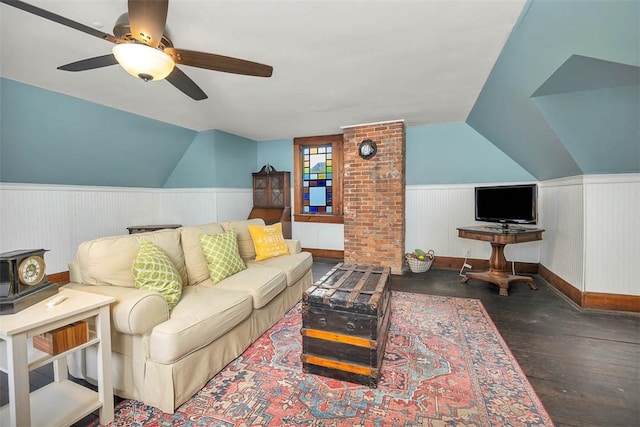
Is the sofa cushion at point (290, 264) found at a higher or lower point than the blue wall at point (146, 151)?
lower

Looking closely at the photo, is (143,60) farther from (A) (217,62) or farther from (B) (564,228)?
(B) (564,228)

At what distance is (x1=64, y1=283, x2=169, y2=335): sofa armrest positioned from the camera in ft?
4.92

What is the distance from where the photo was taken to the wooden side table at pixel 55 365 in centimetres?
113

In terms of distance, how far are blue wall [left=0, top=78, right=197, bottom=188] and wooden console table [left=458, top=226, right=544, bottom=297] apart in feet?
15.9

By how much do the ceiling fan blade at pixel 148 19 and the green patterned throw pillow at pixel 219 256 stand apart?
1.49 m

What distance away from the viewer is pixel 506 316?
107 inches

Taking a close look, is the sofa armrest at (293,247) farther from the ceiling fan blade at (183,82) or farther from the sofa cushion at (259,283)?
the ceiling fan blade at (183,82)

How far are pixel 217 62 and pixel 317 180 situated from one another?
144 inches

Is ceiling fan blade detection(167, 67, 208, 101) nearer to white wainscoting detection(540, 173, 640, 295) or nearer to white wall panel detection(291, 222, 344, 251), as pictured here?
white wall panel detection(291, 222, 344, 251)

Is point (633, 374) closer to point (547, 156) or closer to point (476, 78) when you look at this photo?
point (547, 156)

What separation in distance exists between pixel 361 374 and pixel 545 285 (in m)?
3.23

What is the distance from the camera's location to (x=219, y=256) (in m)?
2.43

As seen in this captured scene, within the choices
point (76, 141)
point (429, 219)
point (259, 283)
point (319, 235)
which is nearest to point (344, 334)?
point (259, 283)

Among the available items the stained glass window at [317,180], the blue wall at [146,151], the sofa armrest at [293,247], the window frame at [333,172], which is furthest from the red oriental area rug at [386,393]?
the stained glass window at [317,180]
